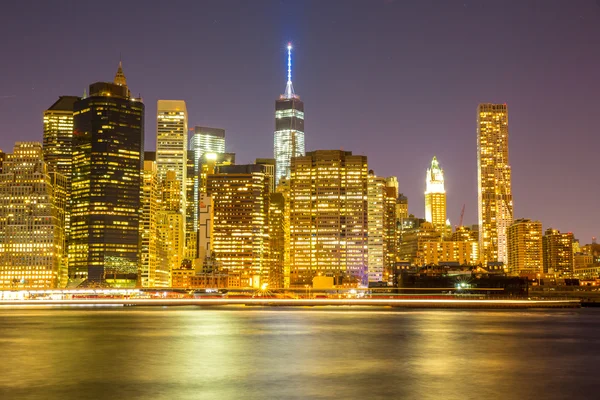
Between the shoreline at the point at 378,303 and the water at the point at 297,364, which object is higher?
the water at the point at 297,364

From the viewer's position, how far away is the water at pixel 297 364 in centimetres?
3931

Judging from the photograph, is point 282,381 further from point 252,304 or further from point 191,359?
point 252,304

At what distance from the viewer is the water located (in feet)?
129

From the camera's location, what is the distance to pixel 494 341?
70.8 meters

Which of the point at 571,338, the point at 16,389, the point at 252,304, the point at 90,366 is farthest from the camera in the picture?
the point at 252,304

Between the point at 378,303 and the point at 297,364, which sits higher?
the point at 297,364

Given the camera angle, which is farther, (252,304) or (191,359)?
(252,304)

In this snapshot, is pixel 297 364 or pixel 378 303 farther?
pixel 378 303

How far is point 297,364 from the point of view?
50.9 metres

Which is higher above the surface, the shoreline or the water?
the water

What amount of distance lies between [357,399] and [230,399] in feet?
20.4

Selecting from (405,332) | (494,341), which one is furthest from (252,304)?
(494,341)

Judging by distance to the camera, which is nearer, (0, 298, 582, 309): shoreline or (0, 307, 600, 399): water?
(0, 307, 600, 399): water

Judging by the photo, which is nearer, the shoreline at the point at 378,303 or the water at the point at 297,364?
the water at the point at 297,364
